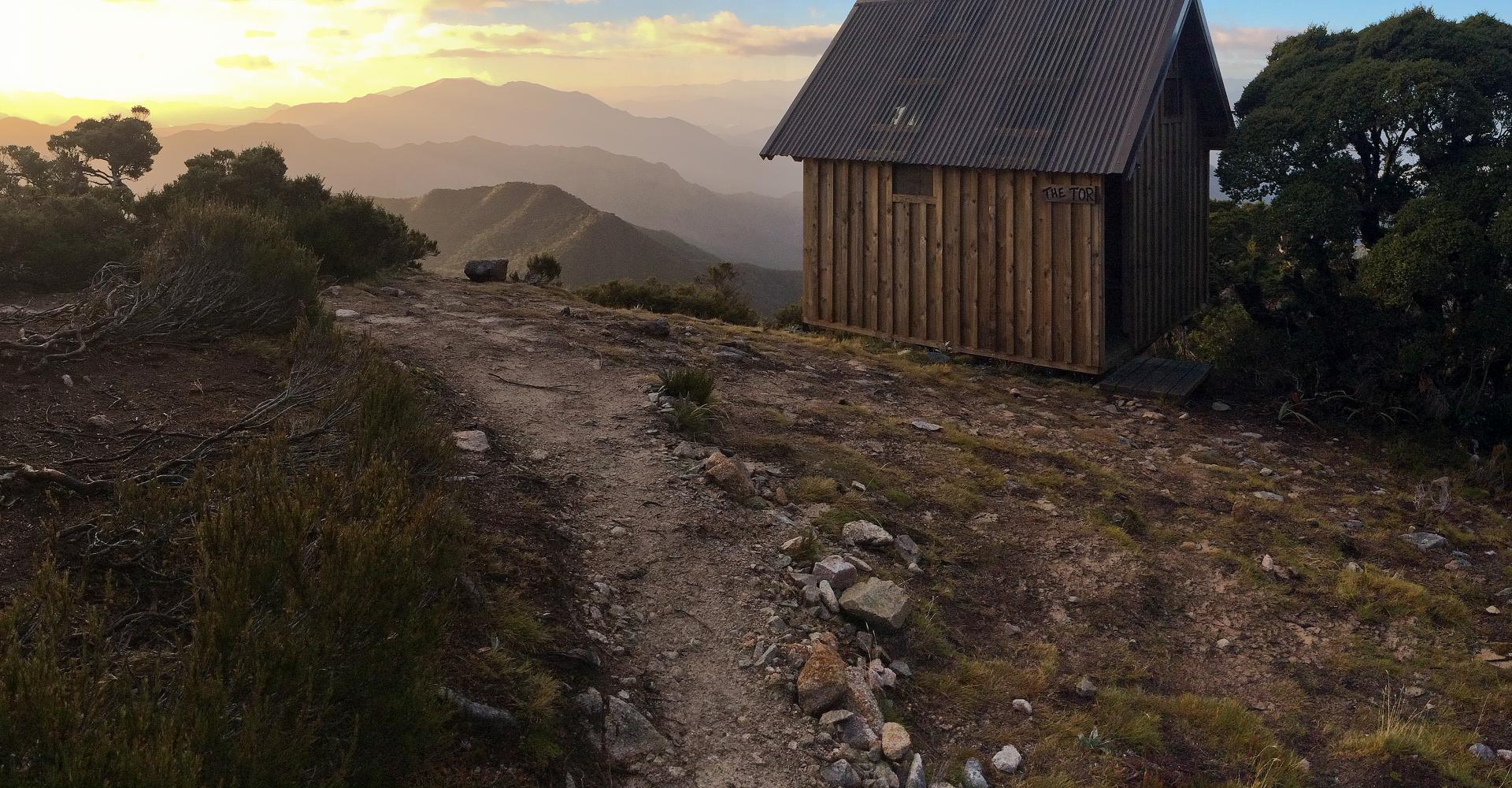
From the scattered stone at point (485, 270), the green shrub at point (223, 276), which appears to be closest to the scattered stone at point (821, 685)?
the green shrub at point (223, 276)

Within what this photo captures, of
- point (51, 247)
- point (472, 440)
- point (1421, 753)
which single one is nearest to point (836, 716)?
point (1421, 753)

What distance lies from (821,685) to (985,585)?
7.97 feet

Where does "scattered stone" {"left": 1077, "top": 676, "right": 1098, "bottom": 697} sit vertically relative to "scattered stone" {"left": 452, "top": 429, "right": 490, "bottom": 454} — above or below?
below

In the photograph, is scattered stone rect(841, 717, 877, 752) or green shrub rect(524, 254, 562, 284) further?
green shrub rect(524, 254, 562, 284)

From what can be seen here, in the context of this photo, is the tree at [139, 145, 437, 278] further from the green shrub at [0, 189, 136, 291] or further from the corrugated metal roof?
the corrugated metal roof

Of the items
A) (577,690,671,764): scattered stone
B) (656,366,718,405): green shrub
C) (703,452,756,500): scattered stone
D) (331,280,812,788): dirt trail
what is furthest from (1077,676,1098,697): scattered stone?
(656,366,718,405): green shrub

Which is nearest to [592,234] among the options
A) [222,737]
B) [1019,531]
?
[1019,531]

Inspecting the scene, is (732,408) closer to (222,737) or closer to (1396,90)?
(222,737)

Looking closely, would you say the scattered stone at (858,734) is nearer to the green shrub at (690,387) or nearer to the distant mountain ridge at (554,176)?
the green shrub at (690,387)

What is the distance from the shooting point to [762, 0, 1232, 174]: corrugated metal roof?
13.3 metres

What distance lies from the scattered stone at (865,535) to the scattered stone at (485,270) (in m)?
12.8

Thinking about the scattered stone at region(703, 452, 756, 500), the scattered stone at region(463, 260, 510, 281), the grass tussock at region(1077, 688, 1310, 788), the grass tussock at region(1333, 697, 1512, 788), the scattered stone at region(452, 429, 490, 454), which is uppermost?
the scattered stone at region(463, 260, 510, 281)

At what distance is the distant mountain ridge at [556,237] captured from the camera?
64375mm

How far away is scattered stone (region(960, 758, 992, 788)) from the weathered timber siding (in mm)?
10011
